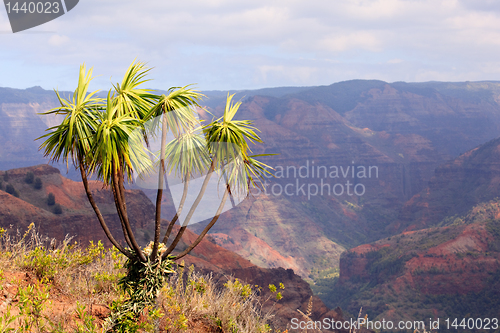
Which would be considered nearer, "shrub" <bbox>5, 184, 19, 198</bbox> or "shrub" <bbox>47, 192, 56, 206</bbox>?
"shrub" <bbox>5, 184, 19, 198</bbox>

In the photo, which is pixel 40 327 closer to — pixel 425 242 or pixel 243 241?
pixel 425 242

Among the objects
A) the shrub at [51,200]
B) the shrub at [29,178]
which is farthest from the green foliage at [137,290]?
the shrub at [29,178]

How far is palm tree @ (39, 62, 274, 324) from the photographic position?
5.12 metres

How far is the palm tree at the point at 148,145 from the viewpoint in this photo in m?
5.12

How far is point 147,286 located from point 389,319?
5524 cm

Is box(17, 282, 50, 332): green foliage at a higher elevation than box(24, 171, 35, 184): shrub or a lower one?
higher

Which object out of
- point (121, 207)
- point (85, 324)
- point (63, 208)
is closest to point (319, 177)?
point (63, 208)

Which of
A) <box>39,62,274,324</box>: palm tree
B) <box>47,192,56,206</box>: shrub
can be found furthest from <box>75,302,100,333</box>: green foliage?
<box>47,192,56,206</box>: shrub

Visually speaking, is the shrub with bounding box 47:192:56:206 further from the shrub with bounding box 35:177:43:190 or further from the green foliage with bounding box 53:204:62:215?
the shrub with bounding box 35:177:43:190

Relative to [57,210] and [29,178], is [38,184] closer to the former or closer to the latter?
[29,178]

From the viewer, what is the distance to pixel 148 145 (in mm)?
6016

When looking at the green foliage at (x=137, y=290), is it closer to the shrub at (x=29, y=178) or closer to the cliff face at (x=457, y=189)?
the shrub at (x=29, y=178)

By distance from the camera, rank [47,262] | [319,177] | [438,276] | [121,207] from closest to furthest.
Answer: [121,207]
[47,262]
[438,276]
[319,177]

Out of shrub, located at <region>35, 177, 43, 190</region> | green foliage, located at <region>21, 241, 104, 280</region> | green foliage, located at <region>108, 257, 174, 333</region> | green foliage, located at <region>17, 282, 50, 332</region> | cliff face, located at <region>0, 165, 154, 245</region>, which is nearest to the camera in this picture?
green foliage, located at <region>17, 282, 50, 332</region>
